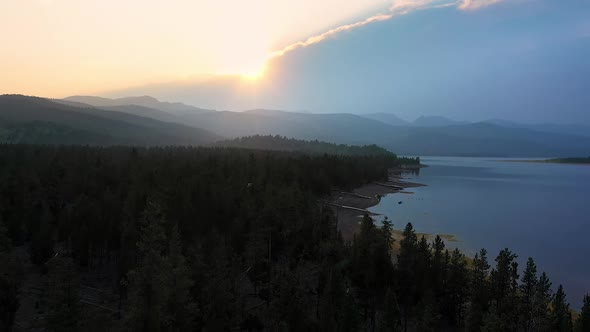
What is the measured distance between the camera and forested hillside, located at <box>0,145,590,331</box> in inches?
997

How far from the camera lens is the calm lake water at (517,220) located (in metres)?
52.5

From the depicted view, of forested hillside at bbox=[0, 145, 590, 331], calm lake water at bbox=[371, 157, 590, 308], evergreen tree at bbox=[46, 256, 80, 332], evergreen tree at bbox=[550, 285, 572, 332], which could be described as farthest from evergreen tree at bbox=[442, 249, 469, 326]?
evergreen tree at bbox=[46, 256, 80, 332]

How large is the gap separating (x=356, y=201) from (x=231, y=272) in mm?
79173

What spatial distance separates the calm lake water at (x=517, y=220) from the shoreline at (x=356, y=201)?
4.39 meters

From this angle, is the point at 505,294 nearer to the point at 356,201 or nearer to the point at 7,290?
the point at 7,290

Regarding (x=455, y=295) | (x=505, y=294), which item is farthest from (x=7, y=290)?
(x=505, y=294)

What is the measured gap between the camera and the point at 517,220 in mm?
83688

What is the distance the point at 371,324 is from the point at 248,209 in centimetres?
2370

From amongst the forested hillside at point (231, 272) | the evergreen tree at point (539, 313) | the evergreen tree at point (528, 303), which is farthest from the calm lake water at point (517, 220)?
the evergreen tree at point (539, 313)

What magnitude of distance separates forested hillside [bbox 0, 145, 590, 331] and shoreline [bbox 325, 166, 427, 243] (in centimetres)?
1566

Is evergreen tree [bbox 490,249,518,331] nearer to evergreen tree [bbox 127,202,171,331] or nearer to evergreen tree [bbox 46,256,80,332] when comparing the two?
evergreen tree [bbox 127,202,171,331]

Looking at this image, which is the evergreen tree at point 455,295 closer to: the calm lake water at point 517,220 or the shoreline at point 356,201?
the calm lake water at point 517,220

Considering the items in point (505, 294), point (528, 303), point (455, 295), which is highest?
point (528, 303)

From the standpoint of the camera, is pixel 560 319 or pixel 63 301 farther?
pixel 560 319
